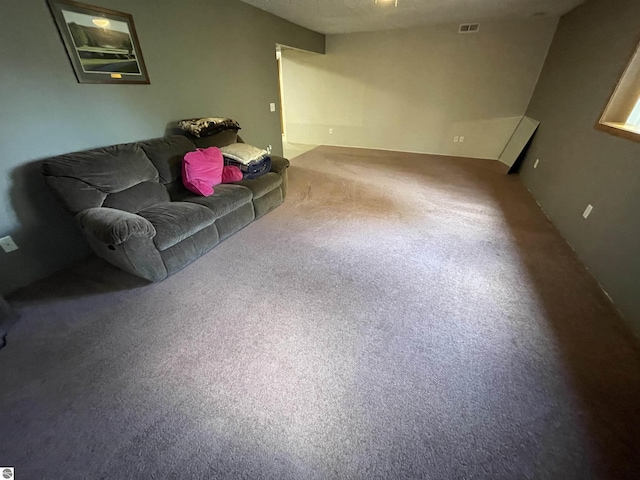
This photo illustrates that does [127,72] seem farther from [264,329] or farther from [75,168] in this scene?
[264,329]

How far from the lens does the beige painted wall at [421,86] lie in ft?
14.3

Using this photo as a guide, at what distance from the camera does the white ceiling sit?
320 cm

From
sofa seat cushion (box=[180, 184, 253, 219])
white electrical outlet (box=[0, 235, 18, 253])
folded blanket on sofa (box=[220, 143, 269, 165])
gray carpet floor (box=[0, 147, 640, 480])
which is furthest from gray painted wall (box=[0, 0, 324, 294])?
sofa seat cushion (box=[180, 184, 253, 219])

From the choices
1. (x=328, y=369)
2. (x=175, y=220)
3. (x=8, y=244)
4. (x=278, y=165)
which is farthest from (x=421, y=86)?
(x=8, y=244)

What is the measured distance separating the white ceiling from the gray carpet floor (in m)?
3.06

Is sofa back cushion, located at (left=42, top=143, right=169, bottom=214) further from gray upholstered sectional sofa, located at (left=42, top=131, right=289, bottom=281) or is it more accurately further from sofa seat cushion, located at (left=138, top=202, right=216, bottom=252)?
sofa seat cushion, located at (left=138, top=202, right=216, bottom=252)

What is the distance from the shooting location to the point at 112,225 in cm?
166

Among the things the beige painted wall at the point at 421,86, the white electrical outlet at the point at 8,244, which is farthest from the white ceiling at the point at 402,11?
the white electrical outlet at the point at 8,244

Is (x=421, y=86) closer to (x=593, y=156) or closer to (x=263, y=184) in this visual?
(x=593, y=156)

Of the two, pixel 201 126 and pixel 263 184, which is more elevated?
pixel 201 126

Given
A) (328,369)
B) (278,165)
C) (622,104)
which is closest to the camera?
(328,369)

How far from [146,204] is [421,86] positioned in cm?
512

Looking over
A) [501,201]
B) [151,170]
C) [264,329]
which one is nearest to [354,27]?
[501,201]

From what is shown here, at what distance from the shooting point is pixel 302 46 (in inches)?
179
